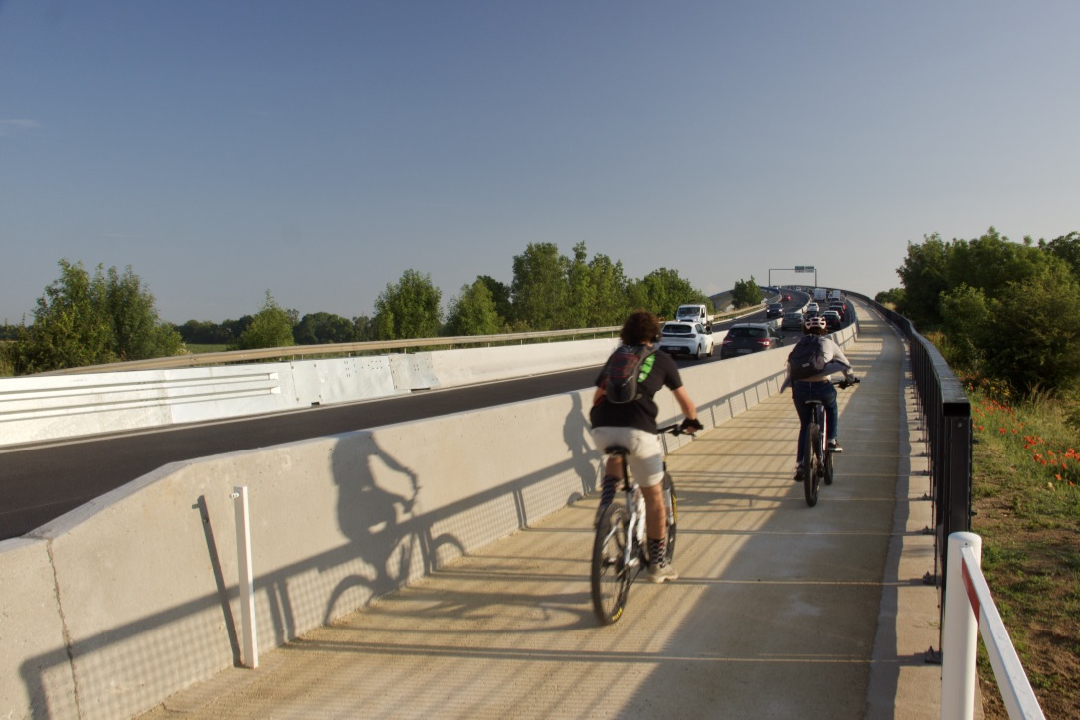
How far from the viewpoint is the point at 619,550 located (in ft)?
17.2

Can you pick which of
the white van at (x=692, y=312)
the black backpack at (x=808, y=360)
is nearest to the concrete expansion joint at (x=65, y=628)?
the black backpack at (x=808, y=360)

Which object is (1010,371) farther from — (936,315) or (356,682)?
(936,315)

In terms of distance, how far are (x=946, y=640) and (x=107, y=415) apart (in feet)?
43.5

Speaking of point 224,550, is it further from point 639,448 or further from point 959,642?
point 959,642

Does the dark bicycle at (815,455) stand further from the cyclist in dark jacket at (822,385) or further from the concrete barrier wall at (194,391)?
the concrete barrier wall at (194,391)

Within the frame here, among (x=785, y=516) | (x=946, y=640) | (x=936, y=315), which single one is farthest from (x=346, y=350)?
(x=936, y=315)

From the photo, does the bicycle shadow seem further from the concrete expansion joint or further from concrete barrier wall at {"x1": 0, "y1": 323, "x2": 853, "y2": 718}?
the concrete expansion joint

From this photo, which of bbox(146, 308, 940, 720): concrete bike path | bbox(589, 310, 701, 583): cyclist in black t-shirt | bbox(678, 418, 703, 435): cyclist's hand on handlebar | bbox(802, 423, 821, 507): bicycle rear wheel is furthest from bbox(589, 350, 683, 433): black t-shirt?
bbox(802, 423, 821, 507): bicycle rear wheel

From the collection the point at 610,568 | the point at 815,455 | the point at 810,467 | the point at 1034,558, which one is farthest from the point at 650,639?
the point at 815,455

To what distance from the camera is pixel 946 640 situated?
2.87 meters

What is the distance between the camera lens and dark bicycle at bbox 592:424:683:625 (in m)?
4.94

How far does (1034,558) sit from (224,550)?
18.9ft

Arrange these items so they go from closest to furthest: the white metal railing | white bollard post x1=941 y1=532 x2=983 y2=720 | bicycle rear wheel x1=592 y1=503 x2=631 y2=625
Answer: the white metal railing
white bollard post x1=941 y1=532 x2=983 y2=720
bicycle rear wheel x1=592 y1=503 x2=631 y2=625

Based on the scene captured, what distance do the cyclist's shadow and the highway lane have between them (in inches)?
128
